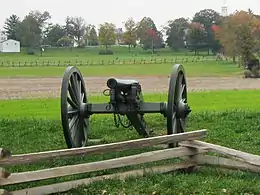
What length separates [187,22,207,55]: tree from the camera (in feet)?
405

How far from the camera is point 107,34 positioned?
462 ft

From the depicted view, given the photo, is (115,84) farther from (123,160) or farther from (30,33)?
(30,33)

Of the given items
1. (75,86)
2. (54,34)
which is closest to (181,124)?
(75,86)

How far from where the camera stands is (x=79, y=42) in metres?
154

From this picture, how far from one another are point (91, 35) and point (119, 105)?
14819 cm

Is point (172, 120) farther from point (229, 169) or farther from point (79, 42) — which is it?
point (79, 42)

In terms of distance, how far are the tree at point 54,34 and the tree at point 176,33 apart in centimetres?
3299

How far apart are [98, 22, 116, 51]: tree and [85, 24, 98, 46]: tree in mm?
11008

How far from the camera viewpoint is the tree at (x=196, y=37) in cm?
12350

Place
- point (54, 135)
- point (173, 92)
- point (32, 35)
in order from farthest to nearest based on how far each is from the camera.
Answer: point (32, 35) < point (54, 135) < point (173, 92)

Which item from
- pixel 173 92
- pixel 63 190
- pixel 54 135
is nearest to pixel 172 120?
pixel 173 92

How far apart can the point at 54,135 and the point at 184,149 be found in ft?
16.4

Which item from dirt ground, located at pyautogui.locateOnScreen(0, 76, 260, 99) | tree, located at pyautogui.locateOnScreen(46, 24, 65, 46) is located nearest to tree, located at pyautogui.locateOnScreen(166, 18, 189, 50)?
tree, located at pyautogui.locateOnScreen(46, 24, 65, 46)

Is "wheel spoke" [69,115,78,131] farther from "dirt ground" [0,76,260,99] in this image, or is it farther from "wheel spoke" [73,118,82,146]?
"dirt ground" [0,76,260,99]
